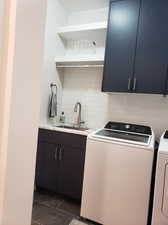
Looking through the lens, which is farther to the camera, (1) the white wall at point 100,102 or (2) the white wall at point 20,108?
(1) the white wall at point 100,102

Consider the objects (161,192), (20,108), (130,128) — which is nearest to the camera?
(20,108)

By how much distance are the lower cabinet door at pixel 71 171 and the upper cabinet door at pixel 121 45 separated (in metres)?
0.89

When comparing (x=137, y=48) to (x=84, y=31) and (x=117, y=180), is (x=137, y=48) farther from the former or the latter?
(x=117, y=180)

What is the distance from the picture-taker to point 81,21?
2752 mm

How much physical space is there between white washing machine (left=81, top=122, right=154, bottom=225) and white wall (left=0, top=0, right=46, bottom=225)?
1.23 metres

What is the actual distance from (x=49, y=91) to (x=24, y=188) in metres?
2.10

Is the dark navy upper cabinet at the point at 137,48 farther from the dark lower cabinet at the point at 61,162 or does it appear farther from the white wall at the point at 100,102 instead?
the dark lower cabinet at the point at 61,162

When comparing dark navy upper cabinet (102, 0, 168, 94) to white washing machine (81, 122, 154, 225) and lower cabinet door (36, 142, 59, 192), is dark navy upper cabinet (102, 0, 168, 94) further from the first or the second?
lower cabinet door (36, 142, 59, 192)

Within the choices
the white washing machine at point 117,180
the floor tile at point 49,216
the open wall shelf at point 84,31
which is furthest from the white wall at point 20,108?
the open wall shelf at point 84,31

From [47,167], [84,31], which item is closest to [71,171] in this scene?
[47,167]

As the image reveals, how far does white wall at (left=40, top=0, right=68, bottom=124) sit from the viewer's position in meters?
2.40

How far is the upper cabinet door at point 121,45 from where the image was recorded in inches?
80.0

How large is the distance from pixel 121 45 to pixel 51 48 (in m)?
1.01

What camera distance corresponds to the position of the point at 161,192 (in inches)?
59.9
